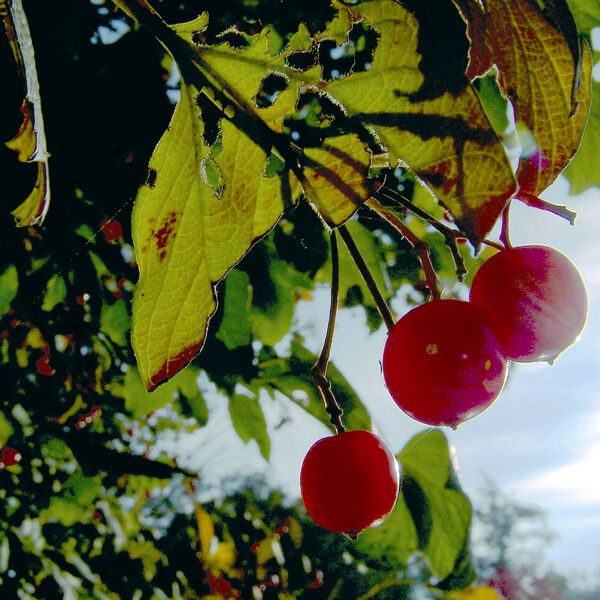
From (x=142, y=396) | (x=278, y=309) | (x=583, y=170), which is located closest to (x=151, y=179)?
(x=278, y=309)

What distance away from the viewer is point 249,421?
1565 millimetres

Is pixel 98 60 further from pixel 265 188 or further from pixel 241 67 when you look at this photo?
pixel 265 188

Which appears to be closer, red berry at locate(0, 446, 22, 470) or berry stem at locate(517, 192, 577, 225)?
berry stem at locate(517, 192, 577, 225)

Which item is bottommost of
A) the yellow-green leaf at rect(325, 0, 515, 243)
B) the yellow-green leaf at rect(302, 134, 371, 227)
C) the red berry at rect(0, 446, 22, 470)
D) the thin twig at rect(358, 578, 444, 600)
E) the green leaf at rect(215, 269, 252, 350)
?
the thin twig at rect(358, 578, 444, 600)

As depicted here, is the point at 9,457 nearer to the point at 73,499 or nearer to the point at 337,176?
the point at 73,499

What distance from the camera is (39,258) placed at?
1389 mm

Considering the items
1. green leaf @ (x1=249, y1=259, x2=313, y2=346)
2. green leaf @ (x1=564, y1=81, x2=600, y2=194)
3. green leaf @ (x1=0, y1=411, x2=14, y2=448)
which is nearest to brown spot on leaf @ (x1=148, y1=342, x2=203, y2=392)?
green leaf @ (x1=249, y1=259, x2=313, y2=346)

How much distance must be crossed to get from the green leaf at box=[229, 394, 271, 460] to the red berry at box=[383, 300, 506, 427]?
0.88 metres

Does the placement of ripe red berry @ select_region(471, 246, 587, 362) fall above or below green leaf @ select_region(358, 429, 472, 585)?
above

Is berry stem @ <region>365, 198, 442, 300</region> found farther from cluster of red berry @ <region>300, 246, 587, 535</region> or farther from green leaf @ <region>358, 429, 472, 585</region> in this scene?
green leaf @ <region>358, 429, 472, 585</region>

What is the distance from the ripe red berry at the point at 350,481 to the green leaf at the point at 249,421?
0.71 meters

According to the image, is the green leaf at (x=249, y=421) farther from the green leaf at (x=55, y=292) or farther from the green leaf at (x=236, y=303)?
the green leaf at (x=55, y=292)

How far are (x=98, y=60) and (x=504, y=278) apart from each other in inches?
39.3

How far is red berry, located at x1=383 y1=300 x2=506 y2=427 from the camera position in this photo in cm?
70
